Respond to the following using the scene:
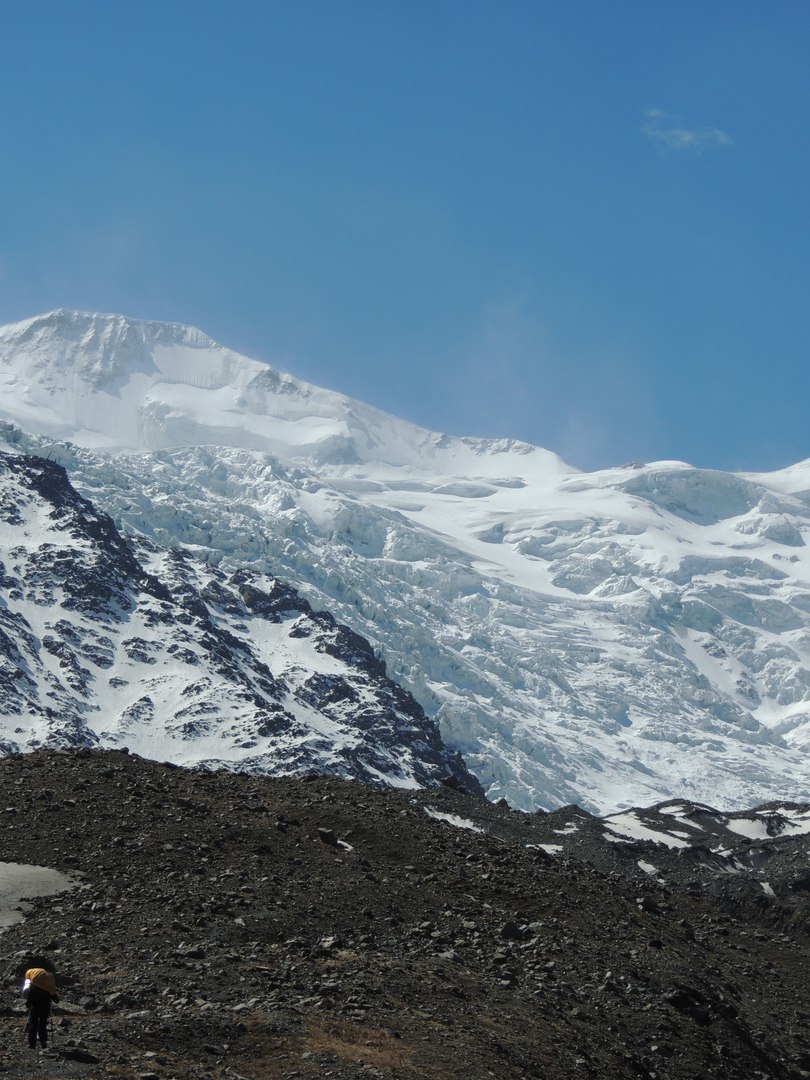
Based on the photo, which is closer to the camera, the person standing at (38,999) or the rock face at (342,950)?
the person standing at (38,999)

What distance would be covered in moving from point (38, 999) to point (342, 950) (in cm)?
879

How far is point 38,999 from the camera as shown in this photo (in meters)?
21.5

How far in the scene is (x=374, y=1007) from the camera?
25.9 meters

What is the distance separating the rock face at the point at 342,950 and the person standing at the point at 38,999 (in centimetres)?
36

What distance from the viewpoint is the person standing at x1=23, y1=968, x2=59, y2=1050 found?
845 inches

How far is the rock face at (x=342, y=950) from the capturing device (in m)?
23.8

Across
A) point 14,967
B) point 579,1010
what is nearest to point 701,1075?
point 579,1010

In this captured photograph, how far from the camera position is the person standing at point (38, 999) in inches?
845

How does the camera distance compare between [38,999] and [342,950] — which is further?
[342,950]

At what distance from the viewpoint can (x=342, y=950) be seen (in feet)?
95.5

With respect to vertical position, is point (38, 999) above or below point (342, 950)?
below

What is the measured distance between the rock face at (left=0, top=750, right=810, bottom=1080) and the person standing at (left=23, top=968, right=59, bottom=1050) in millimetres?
356

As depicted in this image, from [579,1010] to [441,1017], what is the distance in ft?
13.3

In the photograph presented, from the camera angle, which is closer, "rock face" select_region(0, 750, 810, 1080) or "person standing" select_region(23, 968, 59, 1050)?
"person standing" select_region(23, 968, 59, 1050)
